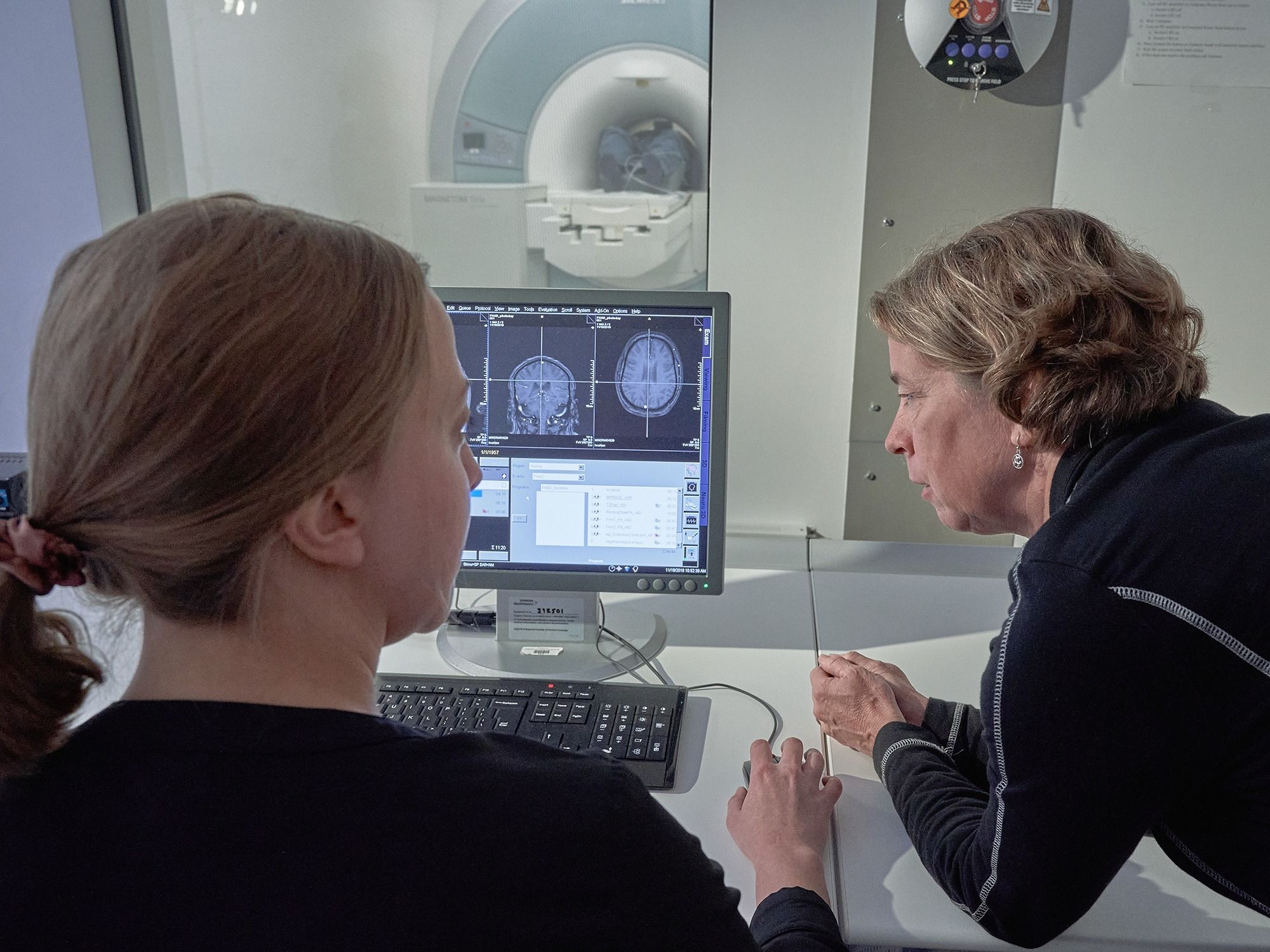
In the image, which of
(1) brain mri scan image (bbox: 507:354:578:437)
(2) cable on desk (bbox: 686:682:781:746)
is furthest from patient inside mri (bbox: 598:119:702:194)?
(2) cable on desk (bbox: 686:682:781:746)

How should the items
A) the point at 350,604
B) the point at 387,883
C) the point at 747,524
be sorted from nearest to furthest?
the point at 387,883 → the point at 350,604 → the point at 747,524

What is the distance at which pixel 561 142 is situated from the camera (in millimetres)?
1914

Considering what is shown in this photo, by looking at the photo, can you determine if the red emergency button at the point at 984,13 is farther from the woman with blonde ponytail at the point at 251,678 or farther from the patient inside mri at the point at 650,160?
the woman with blonde ponytail at the point at 251,678

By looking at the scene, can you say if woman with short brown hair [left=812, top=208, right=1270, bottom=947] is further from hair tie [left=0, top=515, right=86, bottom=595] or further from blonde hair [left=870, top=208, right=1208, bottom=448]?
hair tie [left=0, top=515, right=86, bottom=595]

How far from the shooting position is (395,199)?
6.49ft

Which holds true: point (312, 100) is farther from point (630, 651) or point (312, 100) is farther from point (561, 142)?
point (630, 651)

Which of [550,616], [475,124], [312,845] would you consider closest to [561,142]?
[475,124]

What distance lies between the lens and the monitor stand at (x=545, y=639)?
1.46 meters

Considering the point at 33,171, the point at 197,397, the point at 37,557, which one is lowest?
the point at 37,557

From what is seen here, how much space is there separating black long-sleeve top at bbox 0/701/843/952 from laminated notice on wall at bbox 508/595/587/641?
2.75 feet

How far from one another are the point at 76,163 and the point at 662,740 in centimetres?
161

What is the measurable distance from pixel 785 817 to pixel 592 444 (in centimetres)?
59

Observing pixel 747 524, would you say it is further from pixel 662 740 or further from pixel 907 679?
pixel 662 740

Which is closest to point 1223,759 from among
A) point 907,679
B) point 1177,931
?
point 1177,931
